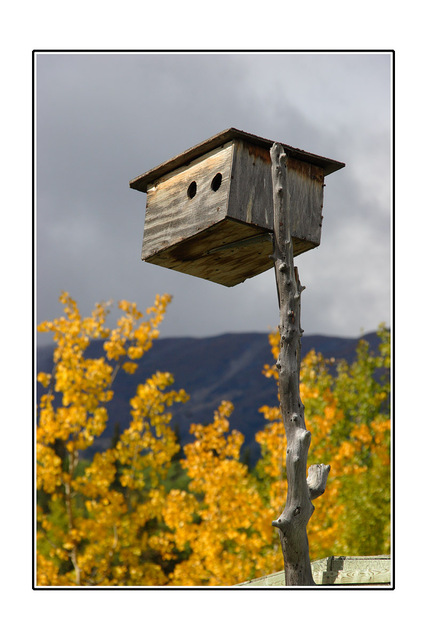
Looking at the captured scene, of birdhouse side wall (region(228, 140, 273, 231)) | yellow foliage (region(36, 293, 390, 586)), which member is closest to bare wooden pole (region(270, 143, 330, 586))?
birdhouse side wall (region(228, 140, 273, 231))

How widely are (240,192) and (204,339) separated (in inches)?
568

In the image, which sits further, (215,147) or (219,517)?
(219,517)

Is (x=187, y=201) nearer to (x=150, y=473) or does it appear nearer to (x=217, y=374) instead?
(x=150, y=473)

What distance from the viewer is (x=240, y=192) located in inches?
133

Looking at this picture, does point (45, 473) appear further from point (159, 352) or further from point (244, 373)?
point (244, 373)

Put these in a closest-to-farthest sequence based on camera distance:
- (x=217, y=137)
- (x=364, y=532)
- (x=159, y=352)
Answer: (x=217, y=137), (x=364, y=532), (x=159, y=352)

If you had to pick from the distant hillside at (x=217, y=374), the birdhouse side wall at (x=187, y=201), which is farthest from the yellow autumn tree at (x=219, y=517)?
the distant hillside at (x=217, y=374)

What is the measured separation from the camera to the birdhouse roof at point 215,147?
3.42 m

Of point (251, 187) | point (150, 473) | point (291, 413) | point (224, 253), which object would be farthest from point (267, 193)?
point (150, 473)

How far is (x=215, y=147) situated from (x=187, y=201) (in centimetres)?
32

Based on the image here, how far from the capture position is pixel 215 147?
3535 mm

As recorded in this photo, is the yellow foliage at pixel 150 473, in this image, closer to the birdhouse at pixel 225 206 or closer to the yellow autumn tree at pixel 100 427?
the yellow autumn tree at pixel 100 427
